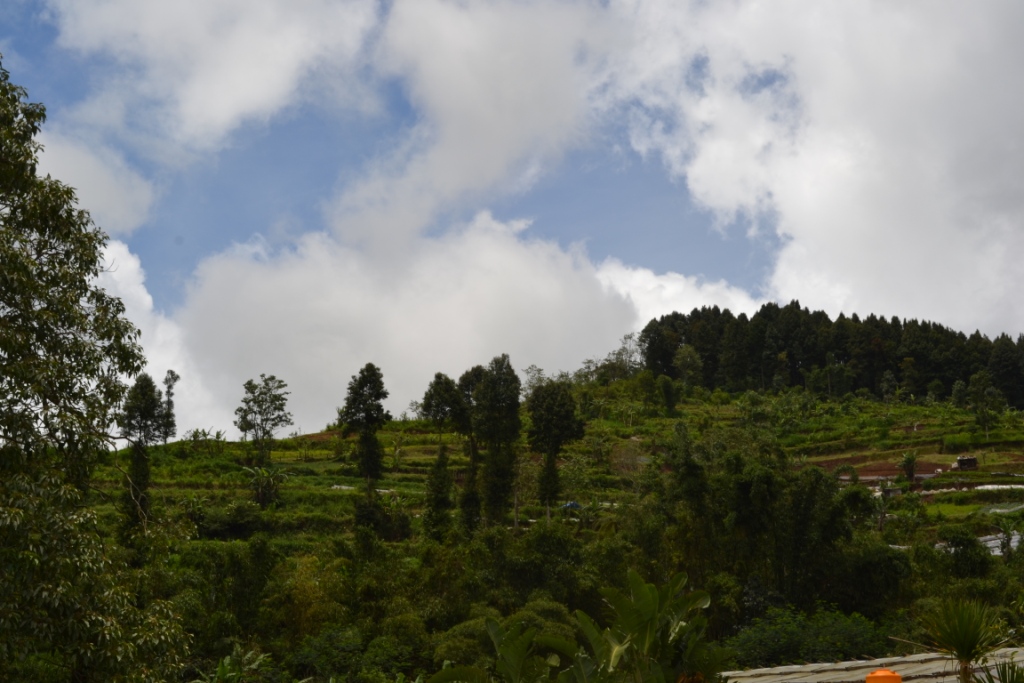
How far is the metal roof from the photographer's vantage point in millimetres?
6676

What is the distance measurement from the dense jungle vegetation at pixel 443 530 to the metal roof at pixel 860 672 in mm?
879

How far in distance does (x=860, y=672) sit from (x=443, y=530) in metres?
18.3

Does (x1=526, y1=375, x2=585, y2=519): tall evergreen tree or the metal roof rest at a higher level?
(x1=526, y1=375, x2=585, y2=519): tall evergreen tree

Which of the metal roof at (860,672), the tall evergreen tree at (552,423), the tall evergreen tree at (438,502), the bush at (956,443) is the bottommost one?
the metal roof at (860,672)

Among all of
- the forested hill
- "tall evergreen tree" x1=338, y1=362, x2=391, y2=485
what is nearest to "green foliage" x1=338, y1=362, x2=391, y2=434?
"tall evergreen tree" x1=338, y1=362, x2=391, y2=485

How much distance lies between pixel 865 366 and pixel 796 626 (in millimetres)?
55056

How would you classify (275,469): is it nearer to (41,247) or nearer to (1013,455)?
(41,247)

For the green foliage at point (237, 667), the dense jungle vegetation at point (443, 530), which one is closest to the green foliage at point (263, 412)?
the dense jungle vegetation at point (443, 530)

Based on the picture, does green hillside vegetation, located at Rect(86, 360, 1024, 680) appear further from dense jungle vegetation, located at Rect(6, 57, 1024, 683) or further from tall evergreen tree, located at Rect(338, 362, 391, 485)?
tall evergreen tree, located at Rect(338, 362, 391, 485)

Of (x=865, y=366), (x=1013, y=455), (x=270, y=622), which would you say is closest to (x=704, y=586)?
(x=270, y=622)

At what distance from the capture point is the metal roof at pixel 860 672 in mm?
6676

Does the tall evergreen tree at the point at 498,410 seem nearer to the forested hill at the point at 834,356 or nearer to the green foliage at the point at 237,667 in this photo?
the green foliage at the point at 237,667

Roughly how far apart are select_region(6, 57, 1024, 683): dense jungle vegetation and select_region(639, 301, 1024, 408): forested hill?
14.9 meters

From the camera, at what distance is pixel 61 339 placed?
8.20 meters
